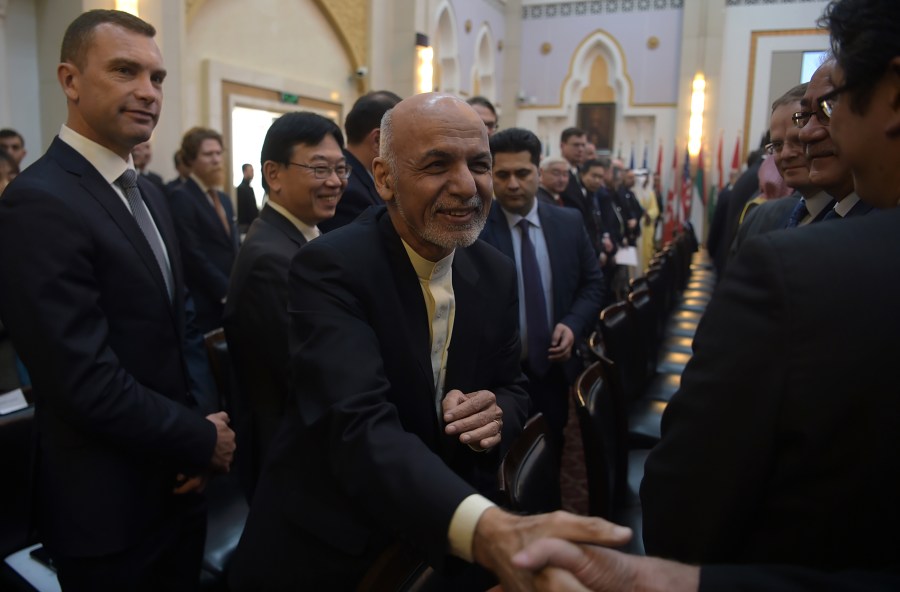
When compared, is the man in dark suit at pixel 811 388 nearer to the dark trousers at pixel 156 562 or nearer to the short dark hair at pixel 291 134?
the dark trousers at pixel 156 562

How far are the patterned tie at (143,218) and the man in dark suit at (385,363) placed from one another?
18.6 inches

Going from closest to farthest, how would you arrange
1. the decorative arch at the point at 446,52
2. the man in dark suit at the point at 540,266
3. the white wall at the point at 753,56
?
the man in dark suit at the point at 540,266 < the decorative arch at the point at 446,52 < the white wall at the point at 753,56

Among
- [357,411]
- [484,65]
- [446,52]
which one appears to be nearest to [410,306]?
[357,411]

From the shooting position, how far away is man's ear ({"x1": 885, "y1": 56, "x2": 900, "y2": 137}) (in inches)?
28.0

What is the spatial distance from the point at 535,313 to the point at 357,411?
60.2 inches

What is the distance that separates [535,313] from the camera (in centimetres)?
248

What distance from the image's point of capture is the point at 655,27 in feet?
39.8

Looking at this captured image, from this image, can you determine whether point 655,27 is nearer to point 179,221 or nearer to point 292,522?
point 179,221

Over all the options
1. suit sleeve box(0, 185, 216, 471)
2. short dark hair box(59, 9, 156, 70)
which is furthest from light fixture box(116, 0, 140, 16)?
suit sleeve box(0, 185, 216, 471)

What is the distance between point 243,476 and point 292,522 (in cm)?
65

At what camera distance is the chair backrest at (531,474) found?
1.19m

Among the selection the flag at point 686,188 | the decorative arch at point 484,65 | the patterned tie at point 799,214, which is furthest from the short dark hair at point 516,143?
the flag at point 686,188

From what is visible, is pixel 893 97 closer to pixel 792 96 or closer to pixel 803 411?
pixel 803 411

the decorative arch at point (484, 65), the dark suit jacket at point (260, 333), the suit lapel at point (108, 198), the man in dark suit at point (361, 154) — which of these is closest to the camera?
the suit lapel at point (108, 198)
